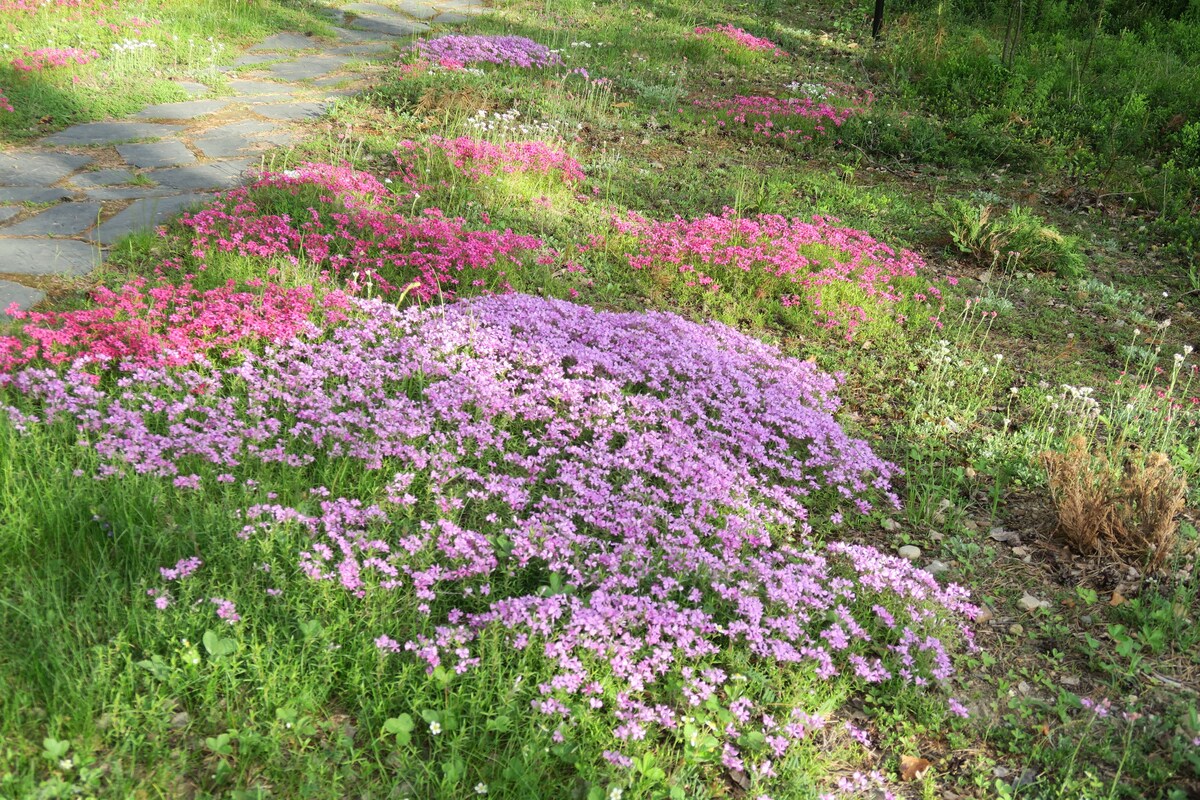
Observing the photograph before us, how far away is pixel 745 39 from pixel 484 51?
565 cm

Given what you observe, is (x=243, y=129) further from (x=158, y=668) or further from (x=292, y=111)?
(x=158, y=668)

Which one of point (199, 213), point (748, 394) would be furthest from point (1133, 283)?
point (199, 213)

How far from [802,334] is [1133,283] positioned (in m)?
4.28

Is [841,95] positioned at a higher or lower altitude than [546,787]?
higher

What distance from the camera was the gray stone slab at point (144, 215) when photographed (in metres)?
5.57

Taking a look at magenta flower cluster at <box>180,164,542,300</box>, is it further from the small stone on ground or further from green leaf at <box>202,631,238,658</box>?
the small stone on ground

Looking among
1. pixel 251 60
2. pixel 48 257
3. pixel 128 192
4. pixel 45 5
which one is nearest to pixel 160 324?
pixel 48 257

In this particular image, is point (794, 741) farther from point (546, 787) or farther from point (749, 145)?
point (749, 145)

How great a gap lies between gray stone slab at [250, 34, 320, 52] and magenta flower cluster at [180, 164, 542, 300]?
5.45 meters

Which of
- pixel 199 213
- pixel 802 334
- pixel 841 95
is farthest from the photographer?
pixel 841 95

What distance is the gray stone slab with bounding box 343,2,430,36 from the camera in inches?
494

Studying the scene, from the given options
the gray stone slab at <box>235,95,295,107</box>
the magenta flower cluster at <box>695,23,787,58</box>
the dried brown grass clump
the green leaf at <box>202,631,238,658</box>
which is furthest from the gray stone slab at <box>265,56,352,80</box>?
the dried brown grass clump

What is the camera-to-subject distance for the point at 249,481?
11.3 ft

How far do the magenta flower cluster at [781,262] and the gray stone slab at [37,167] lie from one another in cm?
464
